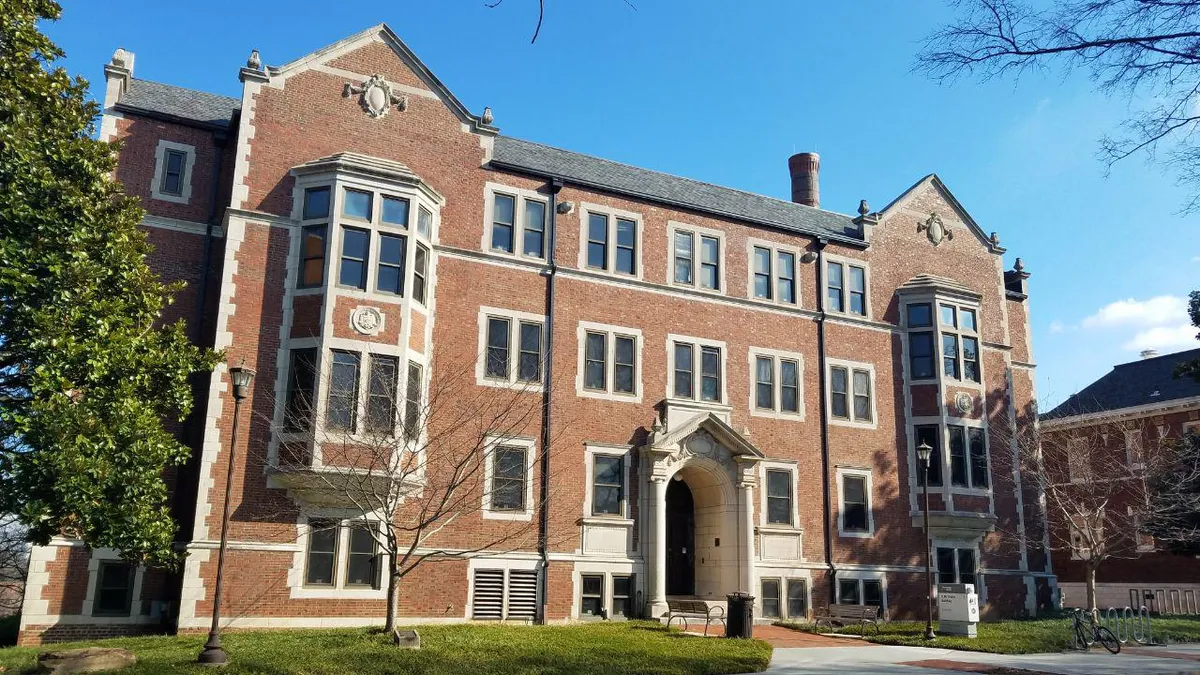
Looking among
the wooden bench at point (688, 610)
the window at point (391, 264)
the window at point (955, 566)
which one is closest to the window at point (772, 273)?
the window at point (955, 566)

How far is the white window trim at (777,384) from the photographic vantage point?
2748 centimetres

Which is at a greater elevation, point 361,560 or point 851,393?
point 851,393

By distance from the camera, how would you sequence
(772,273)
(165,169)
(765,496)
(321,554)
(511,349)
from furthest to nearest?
(772,273)
(765,496)
(511,349)
(165,169)
(321,554)

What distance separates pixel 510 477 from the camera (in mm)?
23484

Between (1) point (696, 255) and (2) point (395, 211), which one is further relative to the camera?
(1) point (696, 255)

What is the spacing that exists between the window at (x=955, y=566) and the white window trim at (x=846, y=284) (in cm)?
776

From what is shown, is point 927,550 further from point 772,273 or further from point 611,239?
point 611,239

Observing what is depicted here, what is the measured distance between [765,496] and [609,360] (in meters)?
6.06

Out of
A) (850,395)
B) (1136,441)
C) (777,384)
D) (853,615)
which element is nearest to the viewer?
(853,615)

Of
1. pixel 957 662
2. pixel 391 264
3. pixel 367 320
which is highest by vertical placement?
pixel 391 264

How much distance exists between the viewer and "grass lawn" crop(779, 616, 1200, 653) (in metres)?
20.7

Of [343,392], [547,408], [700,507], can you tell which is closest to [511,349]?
[547,408]

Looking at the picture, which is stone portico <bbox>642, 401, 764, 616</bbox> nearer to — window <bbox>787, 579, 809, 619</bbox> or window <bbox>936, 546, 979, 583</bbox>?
Result: window <bbox>787, 579, 809, 619</bbox>

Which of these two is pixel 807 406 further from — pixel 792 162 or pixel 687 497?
pixel 792 162
